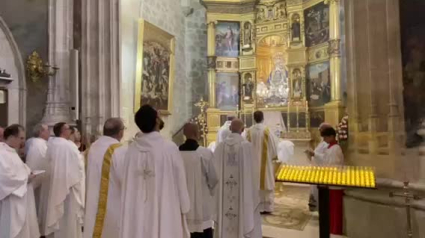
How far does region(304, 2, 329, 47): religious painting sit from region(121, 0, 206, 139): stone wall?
13.4 ft

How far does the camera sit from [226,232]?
4801 mm

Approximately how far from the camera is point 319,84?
11.9m

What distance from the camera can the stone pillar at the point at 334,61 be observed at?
10945mm

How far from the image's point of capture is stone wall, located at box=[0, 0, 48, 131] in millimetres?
6020

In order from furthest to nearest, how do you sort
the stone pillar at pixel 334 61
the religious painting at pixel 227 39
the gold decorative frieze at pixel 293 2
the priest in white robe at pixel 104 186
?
the religious painting at pixel 227 39
the gold decorative frieze at pixel 293 2
the stone pillar at pixel 334 61
the priest in white robe at pixel 104 186

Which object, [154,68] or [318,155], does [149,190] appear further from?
[154,68]

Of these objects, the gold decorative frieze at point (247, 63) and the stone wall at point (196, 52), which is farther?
the stone wall at point (196, 52)

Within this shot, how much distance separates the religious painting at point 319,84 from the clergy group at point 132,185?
594 centimetres

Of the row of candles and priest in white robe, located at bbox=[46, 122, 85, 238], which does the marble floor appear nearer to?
the row of candles

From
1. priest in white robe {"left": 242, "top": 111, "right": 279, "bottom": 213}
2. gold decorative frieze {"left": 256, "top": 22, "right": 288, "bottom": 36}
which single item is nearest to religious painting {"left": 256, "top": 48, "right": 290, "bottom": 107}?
gold decorative frieze {"left": 256, "top": 22, "right": 288, "bottom": 36}

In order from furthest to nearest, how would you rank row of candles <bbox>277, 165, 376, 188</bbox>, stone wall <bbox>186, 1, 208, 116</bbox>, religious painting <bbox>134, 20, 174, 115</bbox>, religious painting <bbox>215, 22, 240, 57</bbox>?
stone wall <bbox>186, 1, 208, 116</bbox>, religious painting <bbox>215, 22, 240, 57</bbox>, religious painting <bbox>134, 20, 174, 115</bbox>, row of candles <bbox>277, 165, 376, 188</bbox>

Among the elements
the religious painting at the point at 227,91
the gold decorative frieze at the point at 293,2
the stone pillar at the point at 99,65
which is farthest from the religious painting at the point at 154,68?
the gold decorative frieze at the point at 293,2

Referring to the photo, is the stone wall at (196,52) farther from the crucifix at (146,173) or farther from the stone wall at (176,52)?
the crucifix at (146,173)

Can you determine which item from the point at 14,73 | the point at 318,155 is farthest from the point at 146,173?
the point at 318,155
